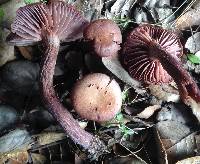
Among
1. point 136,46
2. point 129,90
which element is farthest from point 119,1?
point 129,90

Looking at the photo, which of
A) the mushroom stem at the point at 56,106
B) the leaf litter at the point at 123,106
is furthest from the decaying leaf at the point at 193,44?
the mushroom stem at the point at 56,106

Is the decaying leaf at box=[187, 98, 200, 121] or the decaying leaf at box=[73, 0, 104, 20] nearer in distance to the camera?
the decaying leaf at box=[187, 98, 200, 121]

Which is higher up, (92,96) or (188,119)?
(92,96)

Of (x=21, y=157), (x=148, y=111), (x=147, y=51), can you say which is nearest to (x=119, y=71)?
(x=147, y=51)

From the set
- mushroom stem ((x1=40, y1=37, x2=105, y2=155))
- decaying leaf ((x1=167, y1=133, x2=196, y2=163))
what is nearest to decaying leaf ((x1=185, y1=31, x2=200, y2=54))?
decaying leaf ((x1=167, y1=133, x2=196, y2=163))

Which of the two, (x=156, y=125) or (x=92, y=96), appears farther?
(x=156, y=125)

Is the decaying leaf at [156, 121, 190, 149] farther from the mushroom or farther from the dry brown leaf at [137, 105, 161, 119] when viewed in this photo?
the mushroom

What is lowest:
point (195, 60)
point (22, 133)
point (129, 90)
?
point (22, 133)

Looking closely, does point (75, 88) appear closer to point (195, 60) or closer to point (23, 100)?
point (23, 100)
